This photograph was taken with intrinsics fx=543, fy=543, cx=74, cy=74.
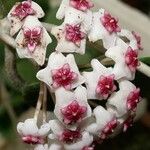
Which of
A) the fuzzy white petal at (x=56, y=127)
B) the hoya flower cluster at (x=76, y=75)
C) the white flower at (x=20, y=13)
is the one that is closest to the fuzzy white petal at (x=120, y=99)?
the hoya flower cluster at (x=76, y=75)

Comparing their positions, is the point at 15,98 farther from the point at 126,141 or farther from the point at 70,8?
the point at 70,8

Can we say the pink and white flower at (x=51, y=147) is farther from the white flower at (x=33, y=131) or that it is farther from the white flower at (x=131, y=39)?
the white flower at (x=131, y=39)

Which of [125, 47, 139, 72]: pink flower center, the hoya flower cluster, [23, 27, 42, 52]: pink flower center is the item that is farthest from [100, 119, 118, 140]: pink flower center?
[23, 27, 42, 52]: pink flower center

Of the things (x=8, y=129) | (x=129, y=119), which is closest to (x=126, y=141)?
(x=8, y=129)

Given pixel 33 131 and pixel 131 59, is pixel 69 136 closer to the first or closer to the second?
pixel 33 131

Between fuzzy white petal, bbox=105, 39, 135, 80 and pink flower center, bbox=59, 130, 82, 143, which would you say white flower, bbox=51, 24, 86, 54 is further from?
pink flower center, bbox=59, 130, 82, 143

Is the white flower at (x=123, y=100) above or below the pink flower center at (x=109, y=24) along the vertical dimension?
below
